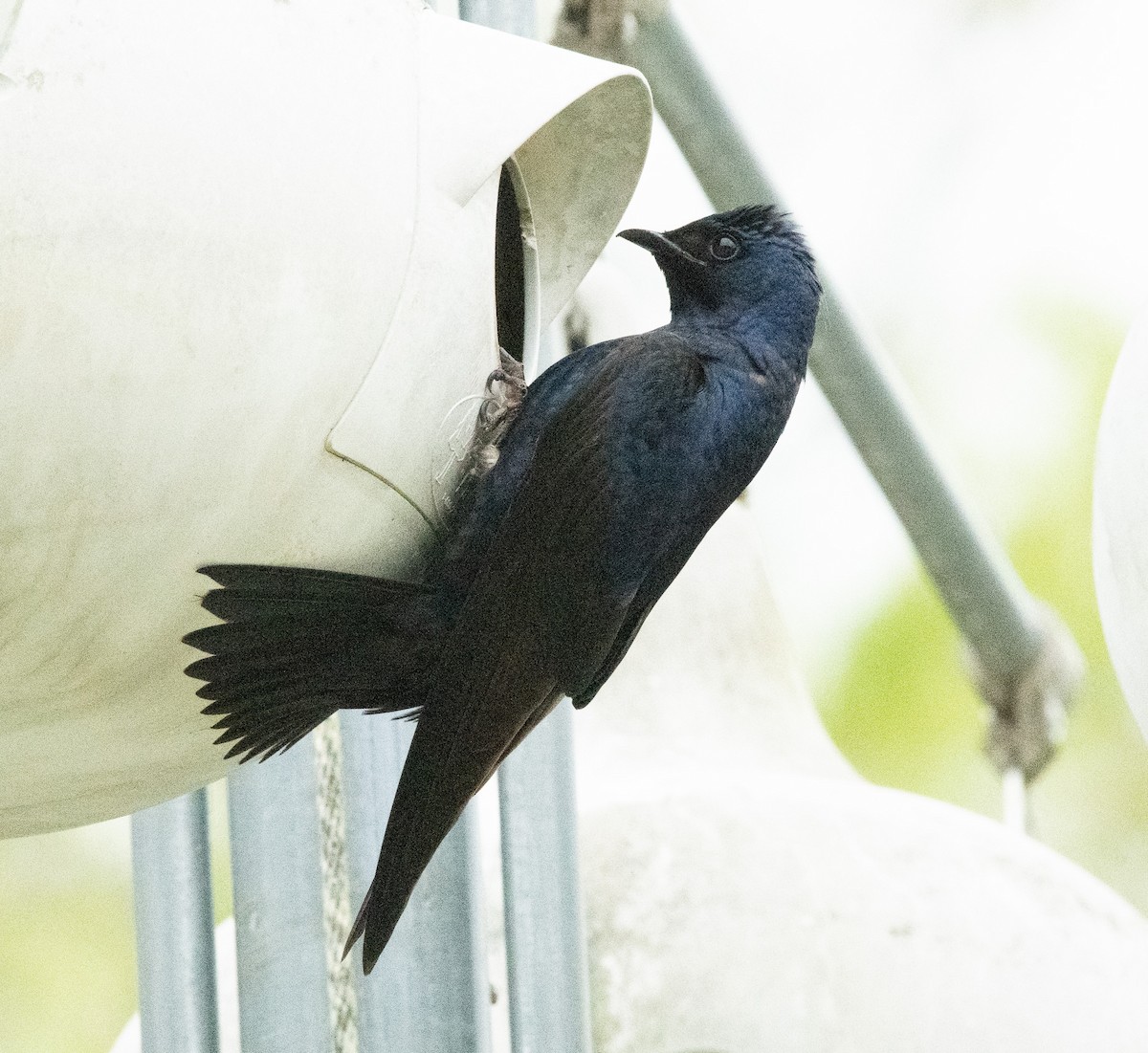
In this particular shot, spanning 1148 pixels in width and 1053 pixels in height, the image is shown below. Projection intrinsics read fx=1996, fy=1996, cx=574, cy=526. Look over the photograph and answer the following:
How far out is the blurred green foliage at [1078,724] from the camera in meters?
8.04

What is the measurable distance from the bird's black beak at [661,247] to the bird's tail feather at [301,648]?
43 cm

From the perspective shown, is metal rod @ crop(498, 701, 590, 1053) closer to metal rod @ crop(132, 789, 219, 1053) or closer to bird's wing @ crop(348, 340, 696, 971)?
metal rod @ crop(132, 789, 219, 1053)

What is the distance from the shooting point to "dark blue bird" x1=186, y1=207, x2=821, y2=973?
3.62 ft

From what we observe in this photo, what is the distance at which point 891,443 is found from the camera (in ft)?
8.42

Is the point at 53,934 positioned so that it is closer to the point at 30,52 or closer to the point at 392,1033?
the point at 392,1033

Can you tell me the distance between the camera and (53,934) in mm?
7648

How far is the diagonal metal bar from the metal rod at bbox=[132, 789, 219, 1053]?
3.51 feet

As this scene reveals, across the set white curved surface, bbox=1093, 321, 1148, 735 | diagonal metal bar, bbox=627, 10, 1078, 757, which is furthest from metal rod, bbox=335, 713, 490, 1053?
diagonal metal bar, bbox=627, 10, 1078, 757

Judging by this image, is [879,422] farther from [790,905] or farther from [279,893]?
[279,893]

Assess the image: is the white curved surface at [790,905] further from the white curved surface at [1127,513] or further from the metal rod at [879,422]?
the white curved surface at [1127,513]

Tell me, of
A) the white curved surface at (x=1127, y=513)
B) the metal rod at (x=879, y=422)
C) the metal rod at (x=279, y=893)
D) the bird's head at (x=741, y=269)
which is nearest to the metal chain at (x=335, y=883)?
the metal rod at (x=279, y=893)

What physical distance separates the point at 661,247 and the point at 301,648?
1.68 ft

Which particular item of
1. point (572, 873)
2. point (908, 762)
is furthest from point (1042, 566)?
point (572, 873)

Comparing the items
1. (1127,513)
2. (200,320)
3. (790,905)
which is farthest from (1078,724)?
(200,320)
